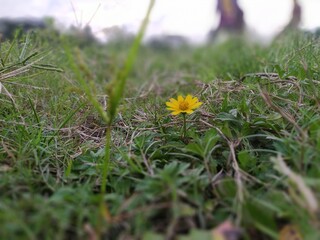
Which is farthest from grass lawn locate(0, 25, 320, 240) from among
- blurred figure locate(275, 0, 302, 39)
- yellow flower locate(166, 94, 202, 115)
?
blurred figure locate(275, 0, 302, 39)

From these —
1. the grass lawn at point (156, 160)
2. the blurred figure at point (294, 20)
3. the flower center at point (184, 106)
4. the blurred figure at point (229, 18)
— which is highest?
the blurred figure at point (229, 18)

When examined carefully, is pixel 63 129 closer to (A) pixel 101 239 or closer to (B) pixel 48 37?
(A) pixel 101 239

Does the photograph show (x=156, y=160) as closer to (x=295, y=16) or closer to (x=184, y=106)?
(x=184, y=106)

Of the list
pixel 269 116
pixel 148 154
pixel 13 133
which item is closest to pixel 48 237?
pixel 148 154

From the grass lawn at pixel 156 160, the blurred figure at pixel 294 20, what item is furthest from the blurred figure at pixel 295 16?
the grass lawn at pixel 156 160

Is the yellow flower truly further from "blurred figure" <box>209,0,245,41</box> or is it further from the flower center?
"blurred figure" <box>209,0,245,41</box>

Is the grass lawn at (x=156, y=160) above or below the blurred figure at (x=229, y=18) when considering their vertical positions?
below

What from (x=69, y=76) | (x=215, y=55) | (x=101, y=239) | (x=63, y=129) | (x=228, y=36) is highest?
(x=228, y=36)

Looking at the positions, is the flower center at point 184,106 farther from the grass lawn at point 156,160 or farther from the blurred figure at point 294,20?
the blurred figure at point 294,20
